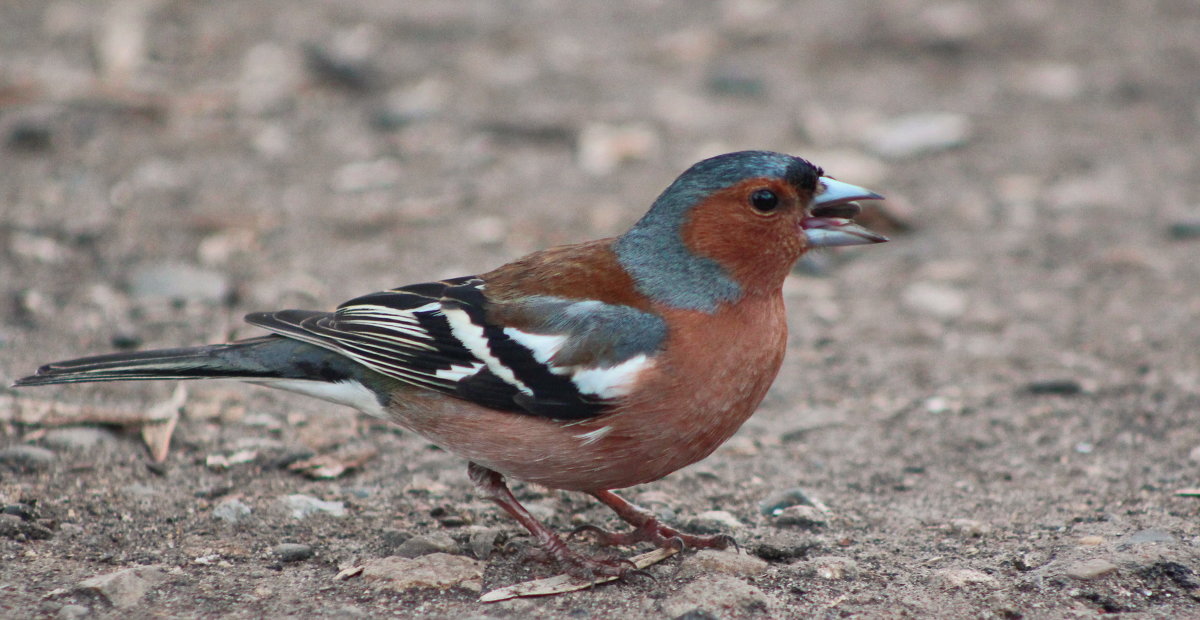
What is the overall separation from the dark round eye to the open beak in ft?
0.44

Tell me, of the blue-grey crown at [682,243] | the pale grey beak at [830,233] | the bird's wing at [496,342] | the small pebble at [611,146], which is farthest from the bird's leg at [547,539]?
the small pebble at [611,146]

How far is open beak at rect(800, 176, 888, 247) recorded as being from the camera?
13.0 ft

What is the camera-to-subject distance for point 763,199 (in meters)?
3.93

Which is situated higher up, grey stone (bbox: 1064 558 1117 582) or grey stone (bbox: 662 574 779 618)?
grey stone (bbox: 1064 558 1117 582)

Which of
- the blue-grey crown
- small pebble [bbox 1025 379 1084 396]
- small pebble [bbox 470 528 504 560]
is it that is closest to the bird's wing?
the blue-grey crown

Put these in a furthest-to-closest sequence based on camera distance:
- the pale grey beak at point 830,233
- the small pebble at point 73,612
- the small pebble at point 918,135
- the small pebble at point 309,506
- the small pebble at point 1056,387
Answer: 1. the small pebble at point 918,135
2. the small pebble at point 1056,387
3. the small pebble at point 309,506
4. the pale grey beak at point 830,233
5. the small pebble at point 73,612

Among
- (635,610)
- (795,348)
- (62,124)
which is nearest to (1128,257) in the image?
(795,348)

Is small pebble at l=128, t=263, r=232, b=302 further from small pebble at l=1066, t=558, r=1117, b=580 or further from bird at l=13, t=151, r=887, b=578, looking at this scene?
small pebble at l=1066, t=558, r=1117, b=580

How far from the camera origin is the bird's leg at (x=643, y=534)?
3.87m

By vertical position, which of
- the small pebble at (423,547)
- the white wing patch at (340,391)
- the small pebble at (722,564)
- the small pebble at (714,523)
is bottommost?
the small pebble at (722,564)

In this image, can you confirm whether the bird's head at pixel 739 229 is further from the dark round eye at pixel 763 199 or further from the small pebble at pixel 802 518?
the small pebble at pixel 802 518

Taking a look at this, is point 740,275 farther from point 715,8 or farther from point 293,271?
point 715,8

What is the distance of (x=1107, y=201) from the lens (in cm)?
701

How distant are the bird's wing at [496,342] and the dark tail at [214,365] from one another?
0.10 meters
